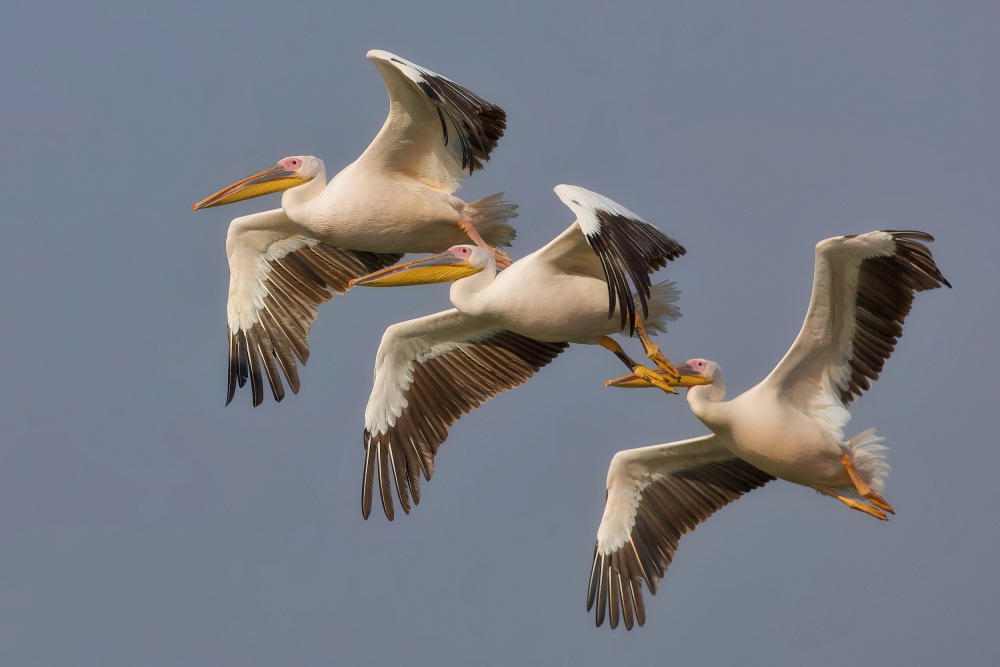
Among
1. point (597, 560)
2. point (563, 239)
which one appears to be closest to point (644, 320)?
point (563, 239)

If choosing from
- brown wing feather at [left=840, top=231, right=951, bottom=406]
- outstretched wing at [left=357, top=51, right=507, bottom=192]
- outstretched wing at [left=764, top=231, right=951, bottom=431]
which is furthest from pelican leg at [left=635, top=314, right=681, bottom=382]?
outstretched wing at [left=357, top=51, right=507, bottom=192]

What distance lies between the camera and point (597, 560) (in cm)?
1383

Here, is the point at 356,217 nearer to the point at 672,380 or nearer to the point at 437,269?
the point at 437,269

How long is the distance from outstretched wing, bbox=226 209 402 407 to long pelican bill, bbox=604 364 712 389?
2.74 metres

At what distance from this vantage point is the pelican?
502 inches

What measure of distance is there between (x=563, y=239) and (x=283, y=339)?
3641 millimetres

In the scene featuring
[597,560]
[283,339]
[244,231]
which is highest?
[244,231]

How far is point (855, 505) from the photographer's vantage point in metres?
12.8

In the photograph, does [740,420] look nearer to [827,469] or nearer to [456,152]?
[827,469]

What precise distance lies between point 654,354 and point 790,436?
118 centimetres

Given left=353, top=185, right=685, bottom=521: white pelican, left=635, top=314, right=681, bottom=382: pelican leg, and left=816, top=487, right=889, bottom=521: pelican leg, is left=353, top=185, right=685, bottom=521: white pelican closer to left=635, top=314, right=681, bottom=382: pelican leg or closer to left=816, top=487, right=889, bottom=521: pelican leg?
left=635, top=314, right=681, bottom=382: pelican leg

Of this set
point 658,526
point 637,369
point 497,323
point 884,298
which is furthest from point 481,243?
point 884,298

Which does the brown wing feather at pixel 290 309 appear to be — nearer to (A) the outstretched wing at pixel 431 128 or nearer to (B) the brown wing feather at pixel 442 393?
(B) the brown wing feather at pixel 442 393

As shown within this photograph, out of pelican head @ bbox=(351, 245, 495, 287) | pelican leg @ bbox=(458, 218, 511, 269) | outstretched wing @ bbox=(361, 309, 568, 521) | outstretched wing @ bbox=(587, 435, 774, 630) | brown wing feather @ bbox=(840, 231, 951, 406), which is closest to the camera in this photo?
brown wing feather @ bbox=(840, 231, 951, 406)
